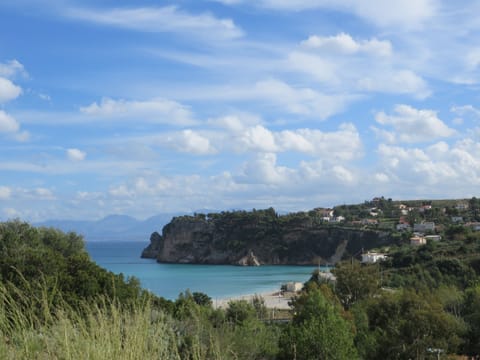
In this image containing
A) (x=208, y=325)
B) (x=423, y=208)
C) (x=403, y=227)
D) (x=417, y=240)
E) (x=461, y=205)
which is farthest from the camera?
(x=423, y=208)

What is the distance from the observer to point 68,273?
20641 mm

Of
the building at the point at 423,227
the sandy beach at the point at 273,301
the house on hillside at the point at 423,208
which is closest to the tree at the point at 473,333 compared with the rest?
the sandy beach at the point at 273,301

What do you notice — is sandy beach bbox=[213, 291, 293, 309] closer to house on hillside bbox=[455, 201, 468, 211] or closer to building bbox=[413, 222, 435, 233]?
building bbox=[413, 222, 435, 233]

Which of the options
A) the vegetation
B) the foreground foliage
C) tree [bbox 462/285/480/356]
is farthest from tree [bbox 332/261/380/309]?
tree [bbox 462/285/480/356]

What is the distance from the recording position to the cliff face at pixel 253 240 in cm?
10238

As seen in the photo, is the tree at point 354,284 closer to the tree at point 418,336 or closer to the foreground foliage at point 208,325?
the foreground foliage at point 208,325

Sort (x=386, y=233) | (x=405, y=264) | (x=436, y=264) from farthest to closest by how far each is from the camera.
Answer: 1. (x=386, y=233)
2. (x=405, y=264)
3. (x=436, y=264)

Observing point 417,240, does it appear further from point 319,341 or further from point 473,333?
point 319,341

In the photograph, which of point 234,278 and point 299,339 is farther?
point 234,278

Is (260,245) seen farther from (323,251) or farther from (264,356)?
(264,356)

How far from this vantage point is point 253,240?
368ft

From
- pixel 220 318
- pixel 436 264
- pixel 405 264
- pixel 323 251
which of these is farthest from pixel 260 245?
pixel 220 318

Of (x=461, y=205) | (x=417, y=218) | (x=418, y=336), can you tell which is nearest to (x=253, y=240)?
(x=417, y=218)

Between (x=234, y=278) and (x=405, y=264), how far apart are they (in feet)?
100
